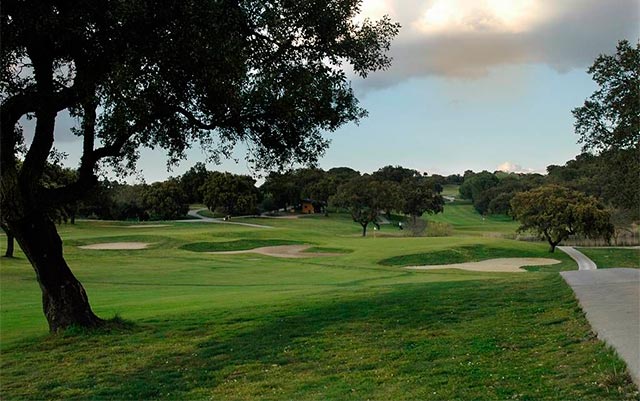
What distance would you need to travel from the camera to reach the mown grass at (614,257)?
1575 inches

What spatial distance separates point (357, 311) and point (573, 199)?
127 ft

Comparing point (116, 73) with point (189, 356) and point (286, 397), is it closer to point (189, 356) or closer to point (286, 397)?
point (189, 356)

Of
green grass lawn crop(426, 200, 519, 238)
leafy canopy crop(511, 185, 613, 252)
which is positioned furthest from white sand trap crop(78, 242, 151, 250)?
green grass lawn crop(426, 200, 519, 238)

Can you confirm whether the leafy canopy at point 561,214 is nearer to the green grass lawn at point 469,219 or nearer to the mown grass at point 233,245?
the mown grass at point 233,245

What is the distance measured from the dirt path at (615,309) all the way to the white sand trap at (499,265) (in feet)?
58.8

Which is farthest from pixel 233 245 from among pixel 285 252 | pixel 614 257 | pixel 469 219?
pixel 469 219

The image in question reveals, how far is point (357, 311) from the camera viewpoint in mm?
14250

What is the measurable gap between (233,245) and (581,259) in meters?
29.4

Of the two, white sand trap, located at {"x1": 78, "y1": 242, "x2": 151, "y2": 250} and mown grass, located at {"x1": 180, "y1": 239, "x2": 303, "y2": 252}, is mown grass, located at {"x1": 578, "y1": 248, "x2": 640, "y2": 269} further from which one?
white sand trap, located at {"x1": 78, "y1": 242, "x2": 151, "y2": 250}

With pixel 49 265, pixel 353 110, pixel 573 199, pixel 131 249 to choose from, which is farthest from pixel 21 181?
pixel 573 199

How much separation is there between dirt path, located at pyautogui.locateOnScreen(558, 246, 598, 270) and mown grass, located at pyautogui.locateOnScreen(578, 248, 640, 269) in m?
0.40

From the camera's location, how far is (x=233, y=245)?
182ft

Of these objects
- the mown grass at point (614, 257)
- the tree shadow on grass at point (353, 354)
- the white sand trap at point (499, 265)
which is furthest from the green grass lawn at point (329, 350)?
the mown grass at point (614, 257)

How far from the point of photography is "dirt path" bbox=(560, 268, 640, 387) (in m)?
8.02
